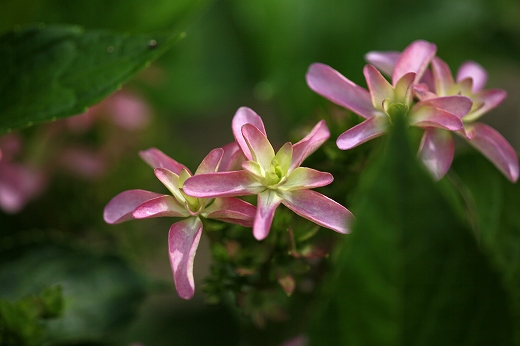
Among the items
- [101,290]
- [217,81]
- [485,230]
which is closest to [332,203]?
[485,230]

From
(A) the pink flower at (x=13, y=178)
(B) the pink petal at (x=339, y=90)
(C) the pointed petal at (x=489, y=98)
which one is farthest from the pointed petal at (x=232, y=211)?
(A) the pink flower at (x=13, y=178)

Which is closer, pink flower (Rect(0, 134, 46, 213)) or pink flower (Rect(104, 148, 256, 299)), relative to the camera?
pink flower (Rect(104, 148, 256, 299))

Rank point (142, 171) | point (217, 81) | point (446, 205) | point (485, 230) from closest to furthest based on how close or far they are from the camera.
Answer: point (446, 205), point (485, 230), point (142, 171), point (217, 81)

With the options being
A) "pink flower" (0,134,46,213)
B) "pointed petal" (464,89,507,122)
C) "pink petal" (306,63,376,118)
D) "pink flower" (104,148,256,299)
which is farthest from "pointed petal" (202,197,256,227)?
"pink flower" (0,134,46,213)

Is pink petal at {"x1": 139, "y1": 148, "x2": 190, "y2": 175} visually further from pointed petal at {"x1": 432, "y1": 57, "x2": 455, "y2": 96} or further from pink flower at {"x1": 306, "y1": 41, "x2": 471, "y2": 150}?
pointed petal at {"x1": 432, "y1": 57, "x2": 455, "y2": 96}

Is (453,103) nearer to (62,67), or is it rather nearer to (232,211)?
(232,211)

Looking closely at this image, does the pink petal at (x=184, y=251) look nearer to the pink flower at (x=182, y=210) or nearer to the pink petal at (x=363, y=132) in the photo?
the pink flower at (x=182, y=210)

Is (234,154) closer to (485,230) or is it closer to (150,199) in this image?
(150,199)
